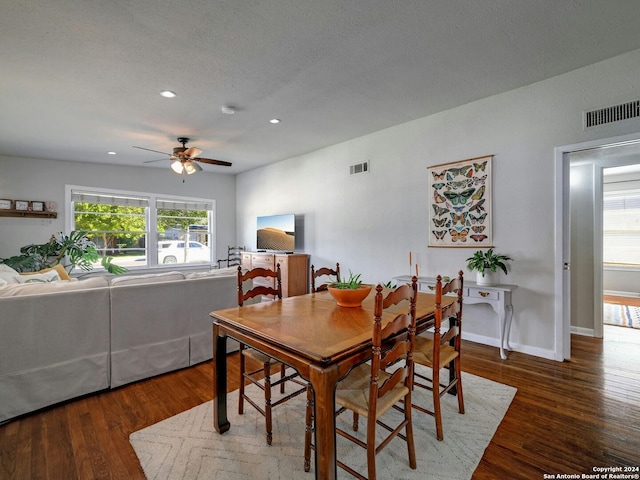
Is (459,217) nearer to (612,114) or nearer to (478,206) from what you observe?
(478,206)

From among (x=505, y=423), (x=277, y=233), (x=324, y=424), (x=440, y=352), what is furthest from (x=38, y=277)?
(x=505, y=423)

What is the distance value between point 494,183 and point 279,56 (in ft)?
8.56

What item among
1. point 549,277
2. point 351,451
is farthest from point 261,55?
point 549,277

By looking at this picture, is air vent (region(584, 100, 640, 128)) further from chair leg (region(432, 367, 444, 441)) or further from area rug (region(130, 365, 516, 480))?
chair leg (region(432, 367, 444, 441))

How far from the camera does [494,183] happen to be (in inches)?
134

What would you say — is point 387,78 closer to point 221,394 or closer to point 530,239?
point 530,239

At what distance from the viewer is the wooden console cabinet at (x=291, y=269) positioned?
5.48 metres

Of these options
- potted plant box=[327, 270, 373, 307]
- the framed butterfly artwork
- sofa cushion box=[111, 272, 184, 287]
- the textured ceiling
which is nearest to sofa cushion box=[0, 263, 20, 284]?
sofa cushion box=[111, 272, 184, 287]

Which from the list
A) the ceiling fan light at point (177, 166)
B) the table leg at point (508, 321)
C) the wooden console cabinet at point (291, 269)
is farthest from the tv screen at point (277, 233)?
the table leg at point (508, 321)

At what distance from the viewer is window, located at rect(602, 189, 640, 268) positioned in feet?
20.1

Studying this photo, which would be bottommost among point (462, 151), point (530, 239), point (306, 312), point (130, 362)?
point (130, 362)

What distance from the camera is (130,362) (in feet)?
8.64

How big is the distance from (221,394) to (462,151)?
3.54m

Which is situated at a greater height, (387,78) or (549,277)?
(387,78)
